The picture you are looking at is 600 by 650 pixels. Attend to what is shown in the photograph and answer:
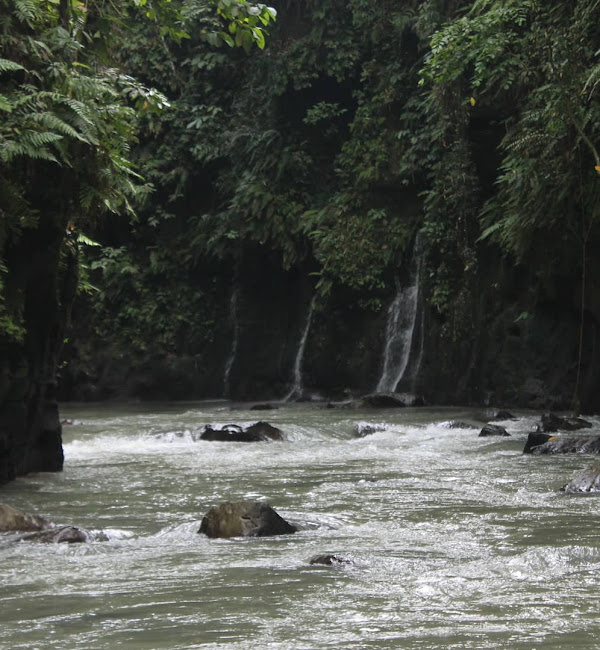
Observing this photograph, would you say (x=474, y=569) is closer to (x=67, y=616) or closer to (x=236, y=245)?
(x=67, y=616)

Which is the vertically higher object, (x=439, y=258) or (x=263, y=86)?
(x=263, y=86)

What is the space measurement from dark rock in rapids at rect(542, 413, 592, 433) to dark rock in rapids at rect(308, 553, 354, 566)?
835 cm

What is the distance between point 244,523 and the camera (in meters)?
6.90

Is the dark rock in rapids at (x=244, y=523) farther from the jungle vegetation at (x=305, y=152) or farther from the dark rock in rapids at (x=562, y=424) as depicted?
the dark rock in rapids at (x=562, y=424)

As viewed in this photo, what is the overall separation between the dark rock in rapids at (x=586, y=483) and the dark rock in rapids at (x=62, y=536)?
4185mm

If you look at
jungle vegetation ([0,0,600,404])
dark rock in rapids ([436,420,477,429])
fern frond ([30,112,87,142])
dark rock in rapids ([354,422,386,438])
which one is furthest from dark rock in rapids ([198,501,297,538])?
dark rock in rapids ([436,420,477,429])

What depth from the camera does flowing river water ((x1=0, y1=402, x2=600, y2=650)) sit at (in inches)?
172

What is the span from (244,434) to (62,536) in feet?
24.5

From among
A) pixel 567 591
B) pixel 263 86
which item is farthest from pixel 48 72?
pixel 263 86

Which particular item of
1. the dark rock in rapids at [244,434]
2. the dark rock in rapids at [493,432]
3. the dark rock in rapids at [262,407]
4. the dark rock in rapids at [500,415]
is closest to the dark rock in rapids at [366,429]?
the dark rock in rapids at [244,434]

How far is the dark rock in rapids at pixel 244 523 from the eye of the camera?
22.5ft

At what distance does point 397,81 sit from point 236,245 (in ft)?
18.2

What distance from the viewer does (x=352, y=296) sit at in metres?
22.4

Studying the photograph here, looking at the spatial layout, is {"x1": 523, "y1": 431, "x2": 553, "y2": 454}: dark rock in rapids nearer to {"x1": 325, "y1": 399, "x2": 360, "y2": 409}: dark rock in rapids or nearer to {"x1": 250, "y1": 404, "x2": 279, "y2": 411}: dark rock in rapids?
{"x1": 325, "y1": 399, "x2": 360, "y2": 409}: dark rock in rapids
